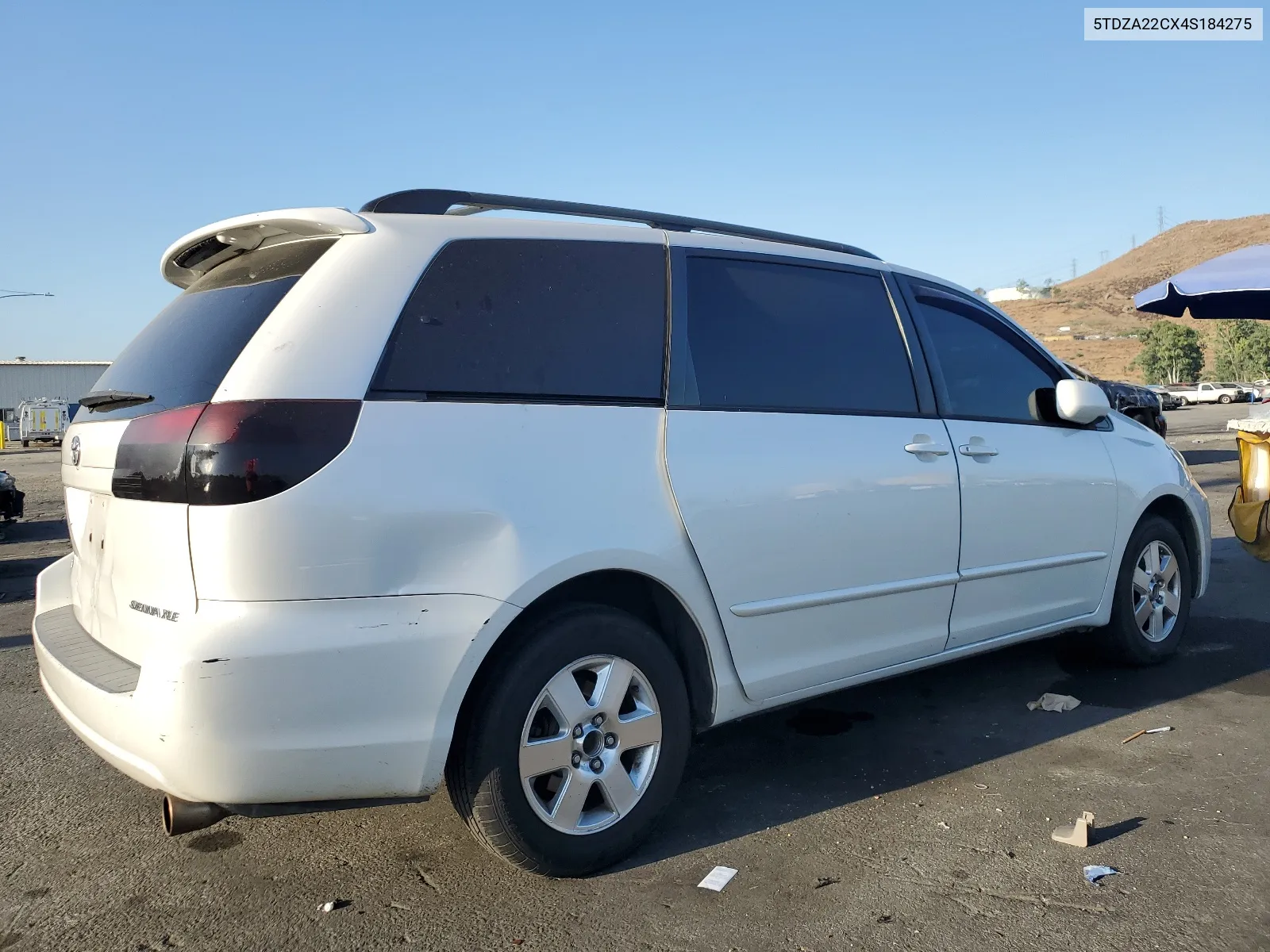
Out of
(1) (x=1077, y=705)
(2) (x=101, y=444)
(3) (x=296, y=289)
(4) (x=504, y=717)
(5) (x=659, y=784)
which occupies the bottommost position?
(1) (x=1077, y=705)

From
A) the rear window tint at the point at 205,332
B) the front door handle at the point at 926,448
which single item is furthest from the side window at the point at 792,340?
the rear window tint at the point at 205,332

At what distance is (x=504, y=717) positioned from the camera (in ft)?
8.43

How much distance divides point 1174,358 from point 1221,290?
6612cm

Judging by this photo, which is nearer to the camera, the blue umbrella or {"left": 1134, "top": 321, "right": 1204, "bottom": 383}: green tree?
the blue umbrella

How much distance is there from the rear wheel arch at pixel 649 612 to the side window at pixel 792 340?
586 mm

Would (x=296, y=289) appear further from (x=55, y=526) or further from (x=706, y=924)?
(x=55, y=526)

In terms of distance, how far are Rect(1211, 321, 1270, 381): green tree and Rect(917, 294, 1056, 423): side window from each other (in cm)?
6282

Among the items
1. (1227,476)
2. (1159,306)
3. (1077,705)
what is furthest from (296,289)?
(1227,476)

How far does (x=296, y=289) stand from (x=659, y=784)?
1680mm

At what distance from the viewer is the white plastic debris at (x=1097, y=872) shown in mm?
2744

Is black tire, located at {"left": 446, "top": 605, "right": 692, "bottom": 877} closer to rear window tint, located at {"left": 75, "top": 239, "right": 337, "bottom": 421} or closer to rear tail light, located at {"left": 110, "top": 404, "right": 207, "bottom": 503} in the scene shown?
rear tail light, located at {"left": 110, "top": 404, "right": 207, "bottom": 503}

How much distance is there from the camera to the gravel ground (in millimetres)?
2523

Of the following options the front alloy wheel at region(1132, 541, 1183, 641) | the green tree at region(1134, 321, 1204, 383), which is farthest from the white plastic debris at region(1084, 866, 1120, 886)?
the green tree at region(1134, 321, 1204, 383)

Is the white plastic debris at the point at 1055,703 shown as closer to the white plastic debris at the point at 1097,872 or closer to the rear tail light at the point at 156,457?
the white plastic debris at the point at 1097,872
